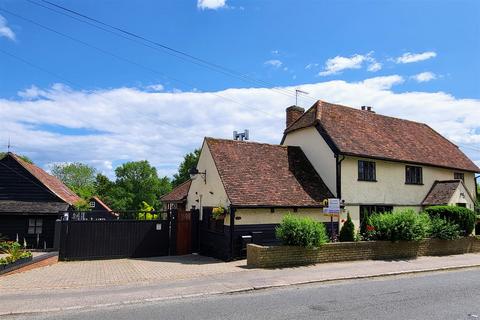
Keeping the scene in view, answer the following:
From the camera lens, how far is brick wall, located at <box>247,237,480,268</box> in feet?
46.6

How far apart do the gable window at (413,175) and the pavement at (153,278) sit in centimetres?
656

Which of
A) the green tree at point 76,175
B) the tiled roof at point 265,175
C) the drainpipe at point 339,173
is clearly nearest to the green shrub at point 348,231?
the tiled roof at point 265,175

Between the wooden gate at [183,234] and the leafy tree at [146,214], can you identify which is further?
the wooden gate at [183,234]

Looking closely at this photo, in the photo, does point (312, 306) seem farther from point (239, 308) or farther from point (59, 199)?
point (59, 199)

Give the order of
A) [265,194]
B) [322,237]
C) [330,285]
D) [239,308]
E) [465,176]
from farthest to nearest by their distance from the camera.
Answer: [465,176], [265,194], [322,237], [330,285], [239,308]

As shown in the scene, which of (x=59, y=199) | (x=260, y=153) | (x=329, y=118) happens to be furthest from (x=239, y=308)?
(x=59, y=199)

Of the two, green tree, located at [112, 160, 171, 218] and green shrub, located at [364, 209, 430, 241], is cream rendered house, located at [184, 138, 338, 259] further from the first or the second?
green tree, located at [112, 160, 171, 218]

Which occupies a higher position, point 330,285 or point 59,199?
point 59,199

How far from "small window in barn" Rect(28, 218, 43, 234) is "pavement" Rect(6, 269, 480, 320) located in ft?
56.3

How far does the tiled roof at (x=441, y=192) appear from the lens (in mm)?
22500

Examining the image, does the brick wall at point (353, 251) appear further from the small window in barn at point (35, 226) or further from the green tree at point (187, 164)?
the green tree at point (187, 164)

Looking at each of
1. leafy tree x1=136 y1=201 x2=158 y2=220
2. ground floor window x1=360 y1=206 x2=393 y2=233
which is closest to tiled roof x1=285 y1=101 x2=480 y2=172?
ground floor window x1=360 y1=206 x2=393 y2=233

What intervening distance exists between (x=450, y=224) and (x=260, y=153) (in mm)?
9528

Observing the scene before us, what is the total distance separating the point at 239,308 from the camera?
871cm
